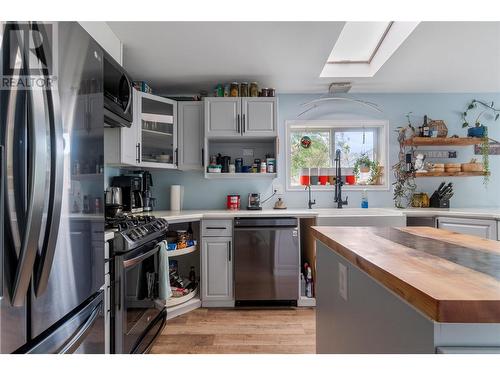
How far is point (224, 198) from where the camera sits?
3.64 m

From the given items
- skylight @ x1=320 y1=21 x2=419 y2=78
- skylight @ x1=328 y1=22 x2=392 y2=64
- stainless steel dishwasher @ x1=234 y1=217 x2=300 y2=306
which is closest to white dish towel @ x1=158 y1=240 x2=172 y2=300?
stainless steel dishwasher @ x1=234 y1=217 x2=300 y2=306

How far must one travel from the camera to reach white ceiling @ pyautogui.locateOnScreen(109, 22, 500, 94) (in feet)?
7.38

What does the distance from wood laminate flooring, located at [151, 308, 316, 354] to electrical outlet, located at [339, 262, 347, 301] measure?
3.48 feet

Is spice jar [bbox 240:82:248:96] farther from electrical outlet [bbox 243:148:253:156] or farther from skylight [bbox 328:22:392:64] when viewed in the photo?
skylight [bbox 328:22:392:64]

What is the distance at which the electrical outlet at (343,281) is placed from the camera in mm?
1285

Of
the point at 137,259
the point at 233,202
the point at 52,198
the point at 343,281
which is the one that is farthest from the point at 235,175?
the point at 52,198

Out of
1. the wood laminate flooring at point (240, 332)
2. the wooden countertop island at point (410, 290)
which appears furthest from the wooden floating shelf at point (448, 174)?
the wooden countertop island at point (410, 290)

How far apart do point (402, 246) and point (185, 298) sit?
2310 mm

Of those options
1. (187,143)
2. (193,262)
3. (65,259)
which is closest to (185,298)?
(193,262)

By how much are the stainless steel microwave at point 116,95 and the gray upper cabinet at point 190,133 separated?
2.69 ft

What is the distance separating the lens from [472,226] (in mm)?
2816

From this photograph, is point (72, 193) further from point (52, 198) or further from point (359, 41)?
point (359, 41)
